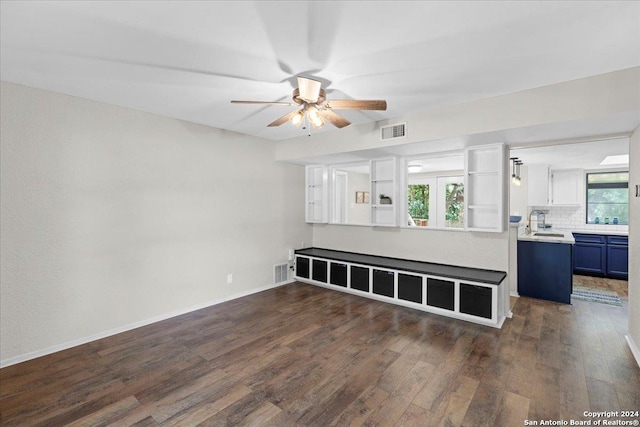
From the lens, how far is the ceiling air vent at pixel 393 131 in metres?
3.79

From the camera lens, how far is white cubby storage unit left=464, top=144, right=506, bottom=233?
3.75 meters

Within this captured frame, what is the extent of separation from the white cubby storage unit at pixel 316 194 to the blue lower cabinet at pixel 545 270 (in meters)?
3.27

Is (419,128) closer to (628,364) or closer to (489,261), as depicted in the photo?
(489,261)

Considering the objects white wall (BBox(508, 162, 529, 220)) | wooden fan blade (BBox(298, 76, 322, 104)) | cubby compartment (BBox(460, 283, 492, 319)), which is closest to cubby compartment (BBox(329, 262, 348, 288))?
cubby compartment (BBox(460, 283, 492, 319))

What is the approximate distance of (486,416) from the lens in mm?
2059

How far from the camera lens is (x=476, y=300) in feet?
11.7

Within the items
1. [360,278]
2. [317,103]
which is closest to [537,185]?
[360,278]

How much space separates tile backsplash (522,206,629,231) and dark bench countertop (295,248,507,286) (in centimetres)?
348

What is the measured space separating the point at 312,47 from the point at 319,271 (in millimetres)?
3771

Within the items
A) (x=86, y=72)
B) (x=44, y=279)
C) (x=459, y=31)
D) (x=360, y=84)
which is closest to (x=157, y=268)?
(x=44, y=279)

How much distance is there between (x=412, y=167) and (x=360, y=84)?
362 centimetres

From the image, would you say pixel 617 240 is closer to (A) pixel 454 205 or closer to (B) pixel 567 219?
(B) pixel 567 219

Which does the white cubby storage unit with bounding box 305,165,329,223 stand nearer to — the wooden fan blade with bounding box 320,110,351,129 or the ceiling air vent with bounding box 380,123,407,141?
the ceiling air vent with bounding box 380,123,407,141

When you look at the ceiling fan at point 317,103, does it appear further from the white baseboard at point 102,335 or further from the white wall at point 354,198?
the white wall at point 354,198
